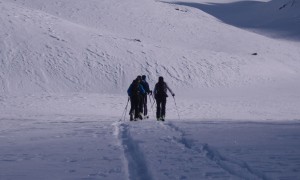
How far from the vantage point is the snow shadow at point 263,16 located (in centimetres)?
7812

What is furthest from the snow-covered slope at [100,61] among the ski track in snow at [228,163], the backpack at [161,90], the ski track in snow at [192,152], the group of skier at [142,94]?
the ski track in snow at [228,163]

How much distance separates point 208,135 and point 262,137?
1286 millimetres

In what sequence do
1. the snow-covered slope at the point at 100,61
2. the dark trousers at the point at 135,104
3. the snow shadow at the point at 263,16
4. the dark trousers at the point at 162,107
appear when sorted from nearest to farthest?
the dark trousers at the point at 135,104 < the dark trousers at the point at 162,107 < the snow-covered slope at the point at 100,61 < the snow shadow at the point at 263,16

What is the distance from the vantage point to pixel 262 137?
11.1 m

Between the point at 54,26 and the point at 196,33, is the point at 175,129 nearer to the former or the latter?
the point at 54,26

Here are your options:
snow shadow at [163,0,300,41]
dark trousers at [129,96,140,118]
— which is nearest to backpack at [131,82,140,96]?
dark trousers at [129,96,140,118]

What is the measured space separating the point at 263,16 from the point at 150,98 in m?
74.2

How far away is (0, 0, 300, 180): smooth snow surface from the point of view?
321 inches

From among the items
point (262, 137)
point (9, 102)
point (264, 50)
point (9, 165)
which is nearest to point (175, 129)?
point (262, 137)

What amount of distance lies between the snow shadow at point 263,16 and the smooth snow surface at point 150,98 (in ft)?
1.09

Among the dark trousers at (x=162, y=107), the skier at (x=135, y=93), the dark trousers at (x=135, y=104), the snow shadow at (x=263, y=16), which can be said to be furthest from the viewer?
the snow shadow at (x=263, y=16)

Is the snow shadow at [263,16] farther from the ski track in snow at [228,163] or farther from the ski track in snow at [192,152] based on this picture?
the ski track in snow at [228,163]

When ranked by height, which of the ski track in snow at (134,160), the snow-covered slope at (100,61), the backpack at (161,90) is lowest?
the ski track in snow at (134,160)

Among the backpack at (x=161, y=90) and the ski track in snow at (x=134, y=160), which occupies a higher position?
the backpack at (x=161, y=90)
